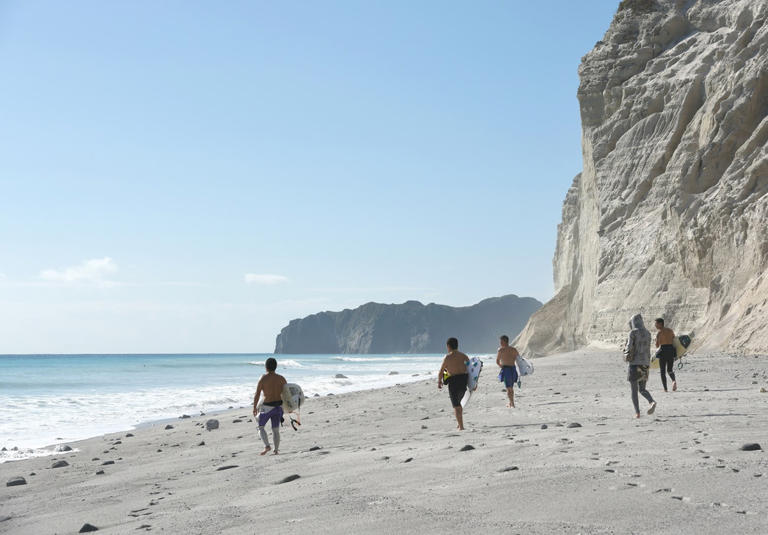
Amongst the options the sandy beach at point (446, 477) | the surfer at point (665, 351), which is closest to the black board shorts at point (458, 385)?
the sandy beach at point (446, 477)

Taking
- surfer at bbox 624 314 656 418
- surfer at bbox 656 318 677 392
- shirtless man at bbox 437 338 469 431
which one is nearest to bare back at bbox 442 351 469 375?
shirtless man at bbox 437 338 469 431

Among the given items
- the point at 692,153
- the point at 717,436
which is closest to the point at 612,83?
the point at 692,153

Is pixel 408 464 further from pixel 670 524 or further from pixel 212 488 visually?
pixel 670 524

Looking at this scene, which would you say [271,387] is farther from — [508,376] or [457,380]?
[508,376]

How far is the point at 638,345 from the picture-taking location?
9.85 meters

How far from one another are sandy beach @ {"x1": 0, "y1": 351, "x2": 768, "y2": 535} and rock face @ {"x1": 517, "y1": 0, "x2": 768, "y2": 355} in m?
15.4

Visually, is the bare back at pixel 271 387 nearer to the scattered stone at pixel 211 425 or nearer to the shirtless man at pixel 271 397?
the shirtless man at pixel 271 397

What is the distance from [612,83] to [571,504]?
39.5 m

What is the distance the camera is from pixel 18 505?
746 cm

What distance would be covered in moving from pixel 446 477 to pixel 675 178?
31196mm

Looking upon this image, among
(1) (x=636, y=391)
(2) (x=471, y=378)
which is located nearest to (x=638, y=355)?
(1) (x=636, y=391)

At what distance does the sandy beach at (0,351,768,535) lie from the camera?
4.54 metres

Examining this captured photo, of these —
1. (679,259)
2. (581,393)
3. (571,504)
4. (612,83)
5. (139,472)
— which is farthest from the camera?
(612,83)

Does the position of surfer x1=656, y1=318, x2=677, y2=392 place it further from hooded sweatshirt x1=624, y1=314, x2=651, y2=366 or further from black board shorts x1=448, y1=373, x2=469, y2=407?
black board shorts x1=448, y1=373, x2=469, y2=407
